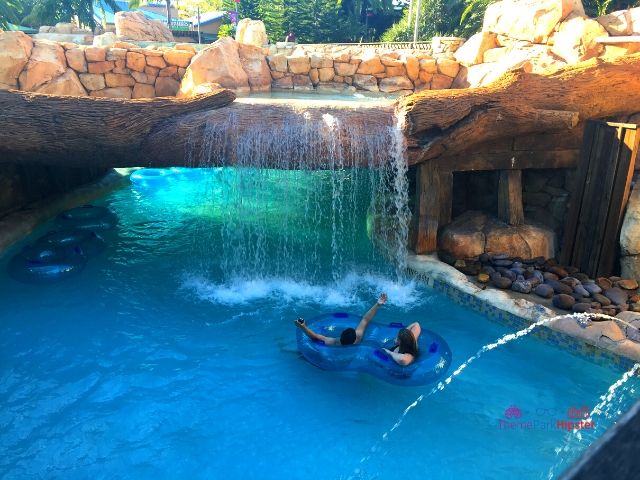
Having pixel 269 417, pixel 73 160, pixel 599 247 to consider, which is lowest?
pixel 269 417

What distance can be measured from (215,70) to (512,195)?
10.4 metres

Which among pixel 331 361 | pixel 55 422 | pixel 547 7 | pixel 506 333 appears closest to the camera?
pixel 55 422

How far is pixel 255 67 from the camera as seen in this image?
1562cm

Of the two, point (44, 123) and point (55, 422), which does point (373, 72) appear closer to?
point (44, 123)

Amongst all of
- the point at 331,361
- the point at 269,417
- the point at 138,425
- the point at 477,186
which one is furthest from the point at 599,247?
the point at 138,425

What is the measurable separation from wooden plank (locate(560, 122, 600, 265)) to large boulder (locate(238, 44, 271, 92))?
10778mm

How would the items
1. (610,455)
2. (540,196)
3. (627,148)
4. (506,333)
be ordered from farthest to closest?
(540,196)
(627,148)
(506,333)
(610,455)

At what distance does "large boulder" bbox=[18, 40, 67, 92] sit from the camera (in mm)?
14344

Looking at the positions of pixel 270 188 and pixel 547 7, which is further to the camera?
pixel 547 7

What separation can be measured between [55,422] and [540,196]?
7677 millimetres

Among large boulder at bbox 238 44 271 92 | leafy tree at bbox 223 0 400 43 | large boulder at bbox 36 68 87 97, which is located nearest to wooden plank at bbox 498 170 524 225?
large boulder at bbox 238 44 271 92

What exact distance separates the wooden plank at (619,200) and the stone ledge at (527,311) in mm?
1644

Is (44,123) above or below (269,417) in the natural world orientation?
above

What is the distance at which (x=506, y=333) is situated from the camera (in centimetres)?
618
